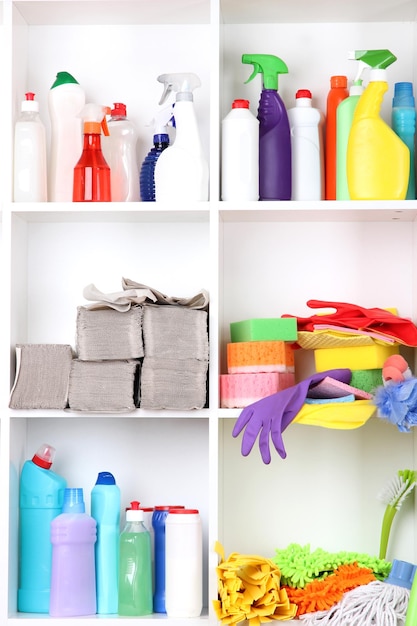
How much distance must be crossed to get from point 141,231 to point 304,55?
506 mm

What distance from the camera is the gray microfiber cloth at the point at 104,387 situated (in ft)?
5.57

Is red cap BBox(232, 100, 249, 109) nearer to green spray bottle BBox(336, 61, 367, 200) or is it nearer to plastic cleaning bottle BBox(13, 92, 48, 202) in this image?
green spray bottle BBox(336, 61, 367, 200)

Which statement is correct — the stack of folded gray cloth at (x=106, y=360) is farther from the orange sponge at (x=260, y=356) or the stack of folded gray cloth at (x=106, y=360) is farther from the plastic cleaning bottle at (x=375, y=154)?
the plastic cleaning bottle at (x=375, y=154)

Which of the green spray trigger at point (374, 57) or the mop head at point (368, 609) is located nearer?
the mop head at point (368, 609)

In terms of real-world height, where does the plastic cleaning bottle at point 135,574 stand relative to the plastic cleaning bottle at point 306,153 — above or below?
below

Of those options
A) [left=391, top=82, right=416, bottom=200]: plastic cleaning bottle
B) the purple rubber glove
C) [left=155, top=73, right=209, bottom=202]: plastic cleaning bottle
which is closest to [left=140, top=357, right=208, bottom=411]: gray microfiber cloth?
the purple rubber glove

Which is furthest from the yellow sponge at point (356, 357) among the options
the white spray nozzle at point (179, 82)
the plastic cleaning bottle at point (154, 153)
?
the white spray nozzle at point (179, 82)

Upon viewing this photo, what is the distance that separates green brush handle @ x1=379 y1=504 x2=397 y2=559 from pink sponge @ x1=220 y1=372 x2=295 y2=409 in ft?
1.11

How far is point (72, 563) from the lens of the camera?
173 cm

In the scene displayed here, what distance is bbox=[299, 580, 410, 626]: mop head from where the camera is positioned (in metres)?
1.60

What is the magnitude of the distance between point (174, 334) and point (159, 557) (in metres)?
0.45

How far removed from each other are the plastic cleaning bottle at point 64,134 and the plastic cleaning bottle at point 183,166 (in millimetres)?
194

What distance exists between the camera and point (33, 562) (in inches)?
70.1

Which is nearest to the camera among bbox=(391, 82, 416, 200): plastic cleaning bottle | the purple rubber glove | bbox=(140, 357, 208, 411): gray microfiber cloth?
the purple rubber glove
